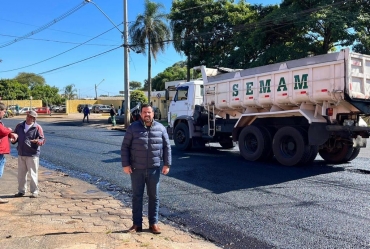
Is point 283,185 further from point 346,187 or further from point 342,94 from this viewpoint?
point 342,94

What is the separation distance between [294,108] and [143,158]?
6718 millimetres

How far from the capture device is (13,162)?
1159 cm

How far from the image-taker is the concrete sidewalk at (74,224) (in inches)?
175

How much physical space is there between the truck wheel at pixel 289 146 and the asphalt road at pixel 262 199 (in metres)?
0.28

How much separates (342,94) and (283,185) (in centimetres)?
284

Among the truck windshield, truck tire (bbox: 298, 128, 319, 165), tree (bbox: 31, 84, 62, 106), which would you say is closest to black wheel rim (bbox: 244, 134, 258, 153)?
truck tire (bbox: 298, 128, 319, 165)

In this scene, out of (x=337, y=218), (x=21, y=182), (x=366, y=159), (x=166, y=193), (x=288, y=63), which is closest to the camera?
(x=337, y=218)

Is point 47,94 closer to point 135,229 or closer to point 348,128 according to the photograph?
point 348,128

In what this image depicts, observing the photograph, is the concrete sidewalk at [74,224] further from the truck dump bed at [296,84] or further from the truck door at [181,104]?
the truck door at [181,104]

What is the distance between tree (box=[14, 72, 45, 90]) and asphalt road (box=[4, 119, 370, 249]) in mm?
104780

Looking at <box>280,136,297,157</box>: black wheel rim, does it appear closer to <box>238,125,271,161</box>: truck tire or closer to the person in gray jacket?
<box>238,125,271,161</box>: truck tire

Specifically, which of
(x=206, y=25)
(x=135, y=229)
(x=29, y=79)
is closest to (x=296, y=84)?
(x=135, y=229)

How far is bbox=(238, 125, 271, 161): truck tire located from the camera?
11031 millimetres

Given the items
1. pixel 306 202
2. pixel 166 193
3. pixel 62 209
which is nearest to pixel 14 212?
pixel 62 209
